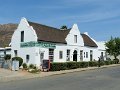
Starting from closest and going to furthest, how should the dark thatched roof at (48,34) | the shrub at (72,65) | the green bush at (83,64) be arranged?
1. the shrub at (72,65)
2. the dark thatched roof at (48,34)
3. the green bush at (83,64)

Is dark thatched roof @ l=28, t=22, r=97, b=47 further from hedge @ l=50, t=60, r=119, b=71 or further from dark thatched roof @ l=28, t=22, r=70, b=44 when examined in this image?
hedge @ l=50, t=60, r=119, b=71

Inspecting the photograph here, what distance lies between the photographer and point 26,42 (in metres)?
40.7

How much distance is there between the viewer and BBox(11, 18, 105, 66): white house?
129 feet

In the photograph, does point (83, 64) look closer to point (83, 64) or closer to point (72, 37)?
point (83, 64)

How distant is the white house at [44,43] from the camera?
3938 centimetres

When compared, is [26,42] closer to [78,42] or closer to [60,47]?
[60,47]

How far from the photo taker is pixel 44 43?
39844 millimetres

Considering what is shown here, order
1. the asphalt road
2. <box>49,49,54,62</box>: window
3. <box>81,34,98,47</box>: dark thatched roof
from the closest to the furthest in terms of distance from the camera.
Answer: the asphalt road → <box>49,49,54,62</box>: window → <box>81,34,98,47</box>: dark thatched roof

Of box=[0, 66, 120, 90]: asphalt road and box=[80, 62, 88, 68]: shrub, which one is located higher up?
box=[80, 62, 88, 68]: shrub

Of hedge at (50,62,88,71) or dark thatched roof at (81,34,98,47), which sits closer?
hedge at (50,62,88,71)

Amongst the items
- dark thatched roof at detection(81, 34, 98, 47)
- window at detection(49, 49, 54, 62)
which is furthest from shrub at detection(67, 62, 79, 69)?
dark thatched roof at detection(81, 34, 98, 47)

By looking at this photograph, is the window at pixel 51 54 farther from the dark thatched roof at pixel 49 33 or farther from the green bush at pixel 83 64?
the green bush at pixel 83 64

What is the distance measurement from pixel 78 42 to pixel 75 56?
2.63 meters

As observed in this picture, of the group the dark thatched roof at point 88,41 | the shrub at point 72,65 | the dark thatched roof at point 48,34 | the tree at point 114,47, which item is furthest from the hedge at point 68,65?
the tree at point 114,47
